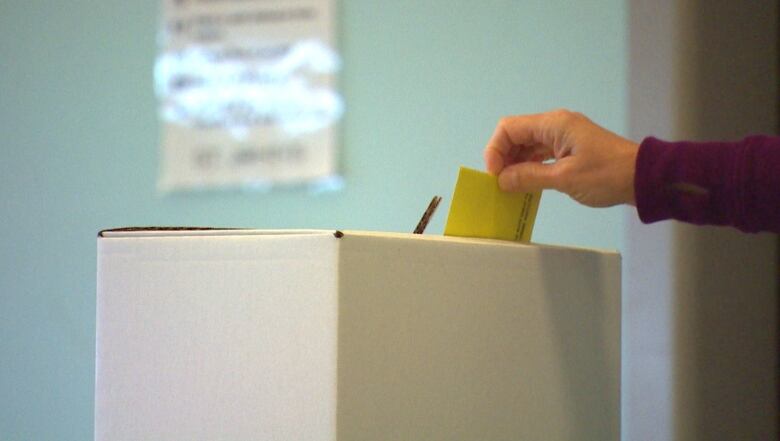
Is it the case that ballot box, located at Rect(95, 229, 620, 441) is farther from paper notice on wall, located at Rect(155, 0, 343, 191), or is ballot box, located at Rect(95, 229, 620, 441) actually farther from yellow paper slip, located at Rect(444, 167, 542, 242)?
paper notice on wall, located at Rect(155, 0, 343, 191)

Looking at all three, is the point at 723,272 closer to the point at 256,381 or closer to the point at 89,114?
the point at 256,381

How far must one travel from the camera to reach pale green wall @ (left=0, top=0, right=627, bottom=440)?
45.9 inches

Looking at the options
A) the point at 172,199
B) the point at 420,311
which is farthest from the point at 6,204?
the point at 420,311

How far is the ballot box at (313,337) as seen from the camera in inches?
19.8

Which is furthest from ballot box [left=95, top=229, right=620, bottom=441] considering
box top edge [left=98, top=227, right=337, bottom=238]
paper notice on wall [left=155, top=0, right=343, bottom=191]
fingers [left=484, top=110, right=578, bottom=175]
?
paper notice on wall [left=155, top=0, right=343, bottom=191]

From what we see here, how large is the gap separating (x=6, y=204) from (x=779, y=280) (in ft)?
4.50

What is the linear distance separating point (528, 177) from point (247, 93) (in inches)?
31.8

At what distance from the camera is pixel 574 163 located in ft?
2.15

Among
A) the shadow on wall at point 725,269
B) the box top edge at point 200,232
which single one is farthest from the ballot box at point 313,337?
the shadow on wall at point 725,269

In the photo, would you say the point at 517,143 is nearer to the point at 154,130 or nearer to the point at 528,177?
the point at 528,177

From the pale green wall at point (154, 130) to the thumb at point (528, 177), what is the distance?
0.48 meters

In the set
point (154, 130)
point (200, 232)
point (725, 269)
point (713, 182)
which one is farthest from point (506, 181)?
point (154, 130)

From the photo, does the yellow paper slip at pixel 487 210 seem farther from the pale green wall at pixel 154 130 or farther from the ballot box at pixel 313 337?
the pale green wall at pixel 154 130

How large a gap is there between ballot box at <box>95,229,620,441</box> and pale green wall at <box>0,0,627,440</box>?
573 mm
